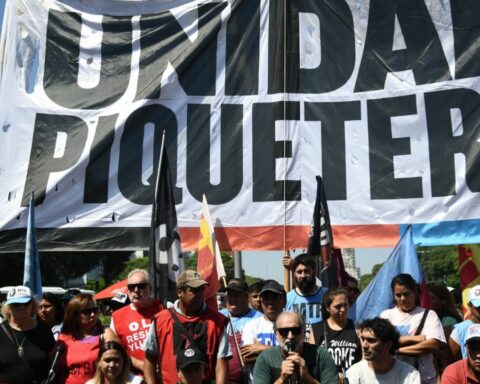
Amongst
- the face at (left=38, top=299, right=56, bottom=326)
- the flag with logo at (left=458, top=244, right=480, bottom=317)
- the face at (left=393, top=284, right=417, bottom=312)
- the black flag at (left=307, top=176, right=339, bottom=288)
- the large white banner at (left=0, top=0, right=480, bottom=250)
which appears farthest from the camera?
A: the flag with logo at (left=458, top=244, right=480, bottom=317)

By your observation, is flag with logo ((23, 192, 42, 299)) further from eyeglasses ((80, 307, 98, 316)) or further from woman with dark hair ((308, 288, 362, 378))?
woman with dark hair ((308, 288, 362, 378))

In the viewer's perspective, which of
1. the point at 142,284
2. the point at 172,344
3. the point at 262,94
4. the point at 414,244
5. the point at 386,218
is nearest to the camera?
the point at 172,344

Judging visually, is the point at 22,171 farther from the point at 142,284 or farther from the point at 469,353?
the point at 469,353

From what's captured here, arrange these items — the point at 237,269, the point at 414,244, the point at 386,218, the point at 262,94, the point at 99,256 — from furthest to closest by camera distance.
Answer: the point at 99,256, the point at 237,269, the point at 262,94, the point at 386,218, the point at 414,244

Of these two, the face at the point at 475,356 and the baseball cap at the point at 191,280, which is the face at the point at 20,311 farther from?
the face at the point at 475,356

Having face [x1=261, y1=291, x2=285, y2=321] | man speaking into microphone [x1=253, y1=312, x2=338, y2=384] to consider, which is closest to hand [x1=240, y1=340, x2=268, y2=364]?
face [x1=261, y1=291, x2=285, y2=321]

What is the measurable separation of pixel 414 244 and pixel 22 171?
4.17m

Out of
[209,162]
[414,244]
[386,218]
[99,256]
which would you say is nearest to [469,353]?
[414,244]

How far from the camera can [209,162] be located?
30.8ft

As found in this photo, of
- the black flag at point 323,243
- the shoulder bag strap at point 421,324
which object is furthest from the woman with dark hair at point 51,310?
the shoulder bag strap at point 421,324

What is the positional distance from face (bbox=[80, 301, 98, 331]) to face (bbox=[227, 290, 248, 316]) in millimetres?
1214

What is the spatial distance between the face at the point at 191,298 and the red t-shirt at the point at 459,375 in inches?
66.8

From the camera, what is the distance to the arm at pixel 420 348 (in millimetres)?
6566

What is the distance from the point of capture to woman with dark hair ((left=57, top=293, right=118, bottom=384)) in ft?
21.3
